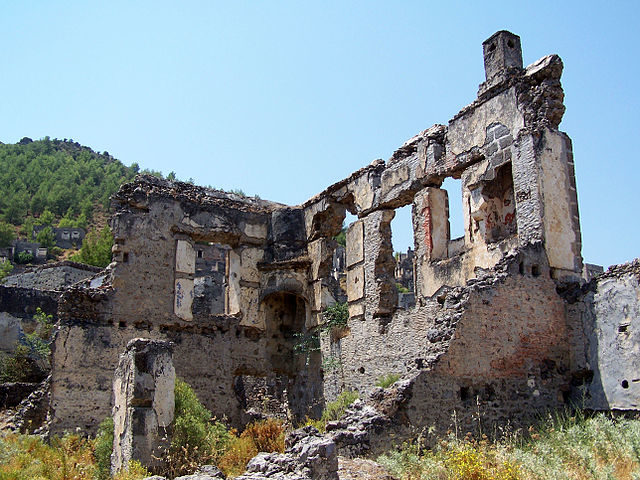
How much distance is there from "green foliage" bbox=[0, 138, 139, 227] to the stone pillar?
53.5 meters

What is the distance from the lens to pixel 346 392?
14.6 meters

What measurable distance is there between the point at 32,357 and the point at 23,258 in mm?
31739

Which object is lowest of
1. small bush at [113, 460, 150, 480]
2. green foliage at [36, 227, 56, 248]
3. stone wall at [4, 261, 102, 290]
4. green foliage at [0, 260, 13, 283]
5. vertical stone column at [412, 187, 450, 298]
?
small bush at [113, 460, 150, 480]

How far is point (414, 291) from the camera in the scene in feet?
54.5

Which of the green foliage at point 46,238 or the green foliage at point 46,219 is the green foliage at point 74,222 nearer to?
the green foliage at point 46,219

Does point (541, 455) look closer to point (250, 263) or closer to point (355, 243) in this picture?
point (355, 243)

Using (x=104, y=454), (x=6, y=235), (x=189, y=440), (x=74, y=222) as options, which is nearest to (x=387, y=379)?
(x=189, y=440)

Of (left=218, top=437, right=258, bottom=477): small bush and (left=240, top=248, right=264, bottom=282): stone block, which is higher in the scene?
(left=240, top=248, right=264, bottom=282): stone block

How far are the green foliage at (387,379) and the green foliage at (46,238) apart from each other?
4732cm

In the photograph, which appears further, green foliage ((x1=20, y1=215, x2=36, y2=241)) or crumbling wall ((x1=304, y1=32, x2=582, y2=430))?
green foliage ((x1=20, y1=215, x2=36, y2=241))

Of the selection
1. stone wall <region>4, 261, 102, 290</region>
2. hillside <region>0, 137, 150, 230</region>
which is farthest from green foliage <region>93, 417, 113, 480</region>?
hillside <region>0, 137, 150, 230</region>

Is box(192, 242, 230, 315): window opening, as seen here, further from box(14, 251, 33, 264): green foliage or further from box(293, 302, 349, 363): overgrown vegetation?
box(14, 251, 33, 264): green foliage

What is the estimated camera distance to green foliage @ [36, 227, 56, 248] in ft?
183

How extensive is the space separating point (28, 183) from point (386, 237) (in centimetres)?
6081
